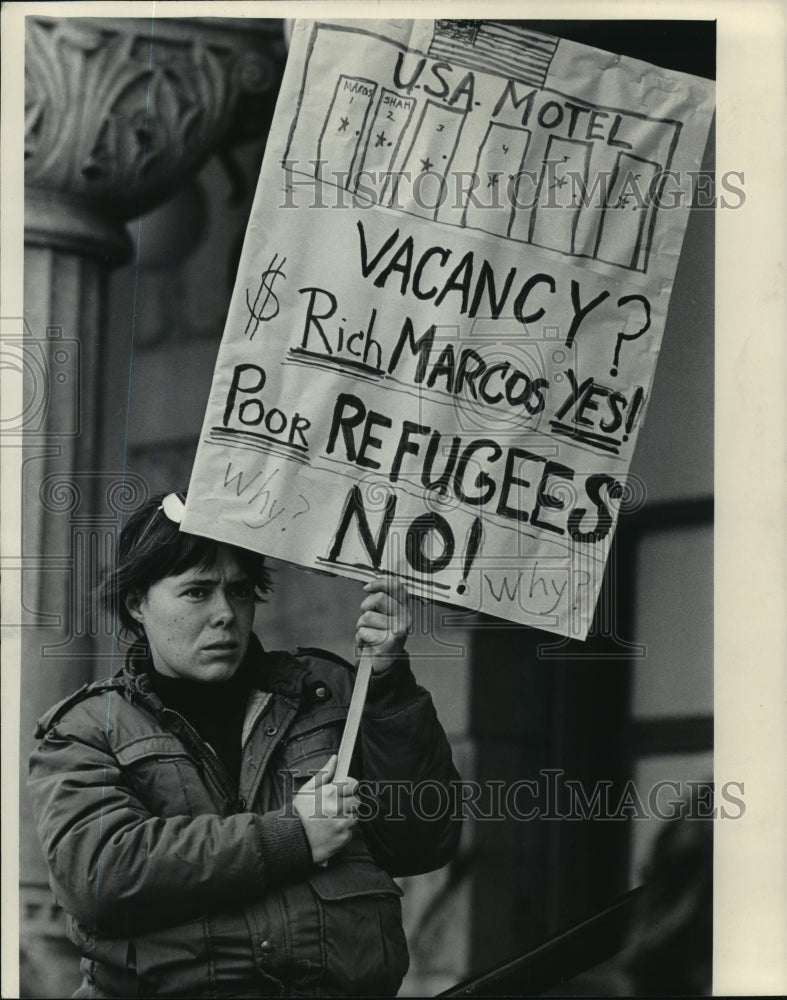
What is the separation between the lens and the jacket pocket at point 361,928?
4.65m

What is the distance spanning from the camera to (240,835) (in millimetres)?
4629

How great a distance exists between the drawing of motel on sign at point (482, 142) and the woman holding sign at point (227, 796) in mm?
1087

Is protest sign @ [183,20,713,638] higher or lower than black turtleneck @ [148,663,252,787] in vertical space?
higher

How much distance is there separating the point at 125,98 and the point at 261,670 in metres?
1.74

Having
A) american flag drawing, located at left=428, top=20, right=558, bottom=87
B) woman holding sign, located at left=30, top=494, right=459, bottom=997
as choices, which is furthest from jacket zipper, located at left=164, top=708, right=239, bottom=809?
american flag drawing, located at left=428, top=20, right=558, bottom=87

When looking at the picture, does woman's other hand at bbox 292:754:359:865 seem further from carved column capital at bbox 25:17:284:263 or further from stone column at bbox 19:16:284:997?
carved column capital at bbox 25:17:284:263

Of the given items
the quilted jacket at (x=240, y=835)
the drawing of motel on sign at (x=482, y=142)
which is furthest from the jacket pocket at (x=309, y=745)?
the drawing of motel on sign at (x=482, y=142)

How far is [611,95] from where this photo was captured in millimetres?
4957

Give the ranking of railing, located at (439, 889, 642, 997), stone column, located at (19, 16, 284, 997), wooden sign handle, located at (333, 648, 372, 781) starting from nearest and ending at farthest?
1. wooden sign handle, located at (333, 648, 372, 781)
2. railing, located at (439, 889, 642, 997)
3. stone column, located at (19, 16, 284, 997)

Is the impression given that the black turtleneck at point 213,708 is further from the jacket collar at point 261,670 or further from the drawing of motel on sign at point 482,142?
the drawing of motel on sign at point 482,142

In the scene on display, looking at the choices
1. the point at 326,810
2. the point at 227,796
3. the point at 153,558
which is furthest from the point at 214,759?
the point at 153,558

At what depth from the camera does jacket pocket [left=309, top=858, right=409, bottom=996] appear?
4648 millimetres

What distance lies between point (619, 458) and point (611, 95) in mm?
1055

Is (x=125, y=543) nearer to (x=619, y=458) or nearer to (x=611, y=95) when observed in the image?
(x=619, y=458)
